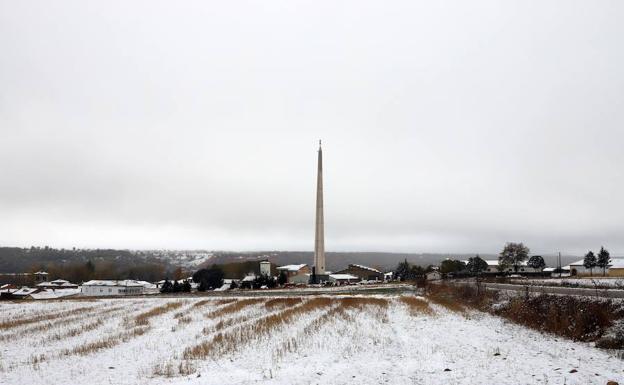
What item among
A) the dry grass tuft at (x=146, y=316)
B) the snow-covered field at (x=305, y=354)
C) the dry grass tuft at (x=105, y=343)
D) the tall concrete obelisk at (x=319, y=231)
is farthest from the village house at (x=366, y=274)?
the dry grass tuft at (x=105, y=343)

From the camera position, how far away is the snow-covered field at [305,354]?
1338 cm

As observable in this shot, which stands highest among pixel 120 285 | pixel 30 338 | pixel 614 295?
pixel 614 295

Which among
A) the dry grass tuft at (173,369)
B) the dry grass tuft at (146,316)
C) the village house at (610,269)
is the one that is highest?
the dry grass tuft at (173,369)

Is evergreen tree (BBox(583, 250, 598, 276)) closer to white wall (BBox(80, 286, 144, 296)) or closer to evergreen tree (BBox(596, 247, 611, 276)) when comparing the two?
evergreen tree (BBox(596, 247, 611, 276))

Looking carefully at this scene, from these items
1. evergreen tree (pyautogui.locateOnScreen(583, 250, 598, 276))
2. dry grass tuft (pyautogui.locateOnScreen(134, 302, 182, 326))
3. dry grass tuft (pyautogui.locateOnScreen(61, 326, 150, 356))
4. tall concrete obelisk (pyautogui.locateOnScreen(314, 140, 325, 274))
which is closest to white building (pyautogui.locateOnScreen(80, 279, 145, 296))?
tall concrete obelisk (pyautogui.locateOnScreen(314, 140, 325, 274))

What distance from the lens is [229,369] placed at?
14.5 m

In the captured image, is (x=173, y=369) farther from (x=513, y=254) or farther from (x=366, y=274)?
(x=366, y=274)

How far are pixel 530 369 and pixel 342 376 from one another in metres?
5.49

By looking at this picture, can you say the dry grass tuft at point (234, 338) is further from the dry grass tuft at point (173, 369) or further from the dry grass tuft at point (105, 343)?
the dry grass tuft at point (105, 343)

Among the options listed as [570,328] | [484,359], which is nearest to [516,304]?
[570,328]

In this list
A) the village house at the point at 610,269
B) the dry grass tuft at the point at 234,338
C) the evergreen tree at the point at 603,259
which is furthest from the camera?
the evergreen tree at the point at 603,259

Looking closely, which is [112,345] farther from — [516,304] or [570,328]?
[516,304]

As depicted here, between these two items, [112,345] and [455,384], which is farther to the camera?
[112,345]

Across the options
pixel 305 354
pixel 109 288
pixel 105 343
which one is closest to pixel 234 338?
pixel 305 354
